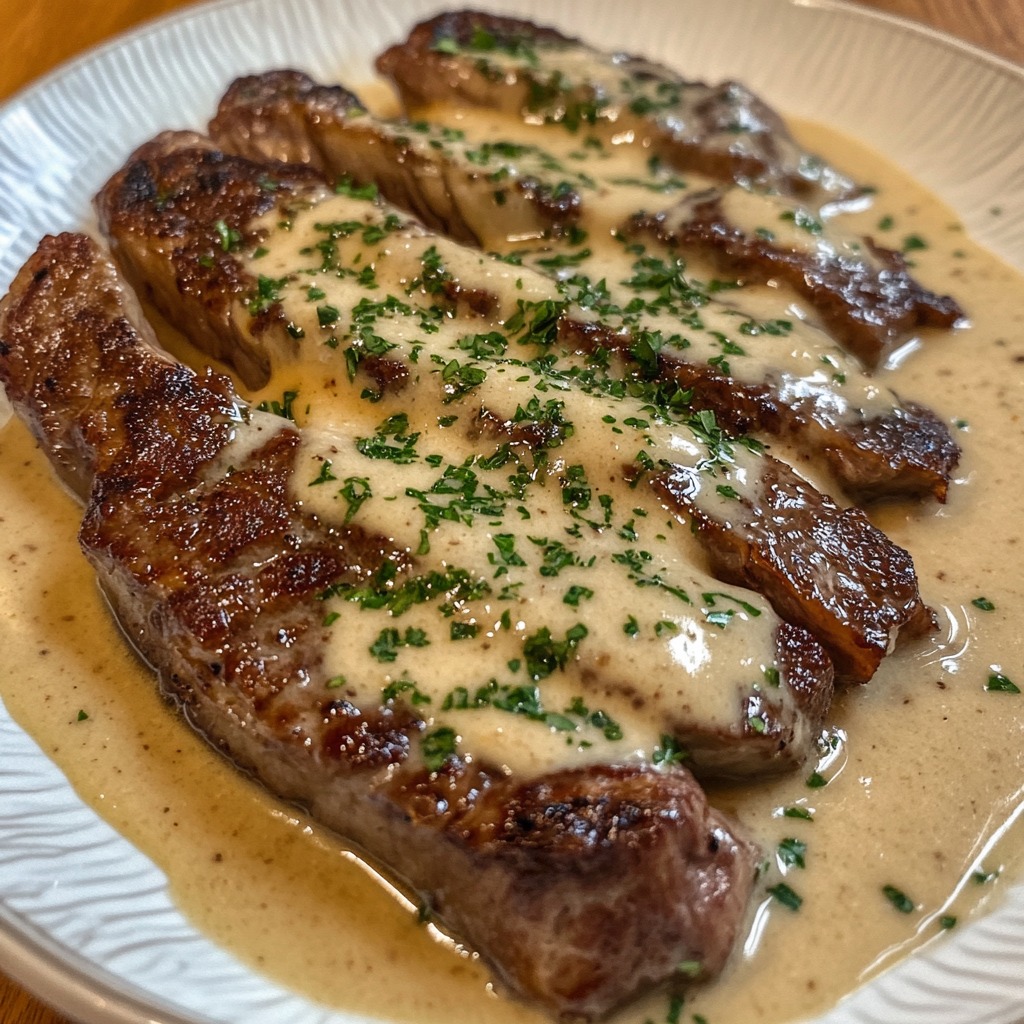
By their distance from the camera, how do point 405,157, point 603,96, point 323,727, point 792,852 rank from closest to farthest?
point 323,727 → point 792,852 → point 405,157 → point 603,96

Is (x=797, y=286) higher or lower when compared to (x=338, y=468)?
lower

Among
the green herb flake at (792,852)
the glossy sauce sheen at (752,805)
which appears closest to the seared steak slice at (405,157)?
the glossy sauce sheen at (752,805)

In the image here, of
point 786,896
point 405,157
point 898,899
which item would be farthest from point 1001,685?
point 405,157

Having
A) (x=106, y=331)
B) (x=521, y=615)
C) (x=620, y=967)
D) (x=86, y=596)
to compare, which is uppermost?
(x=106, y=331)

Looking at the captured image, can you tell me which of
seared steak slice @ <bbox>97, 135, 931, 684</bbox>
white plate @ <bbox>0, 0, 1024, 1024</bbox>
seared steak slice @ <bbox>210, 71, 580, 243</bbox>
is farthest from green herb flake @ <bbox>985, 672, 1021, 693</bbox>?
seared steak slice @ <bbox>210, 71, 580, 243</bbox>

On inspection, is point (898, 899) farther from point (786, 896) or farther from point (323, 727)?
point (323, 727)

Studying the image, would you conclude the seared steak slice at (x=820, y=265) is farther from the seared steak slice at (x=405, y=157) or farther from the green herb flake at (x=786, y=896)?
the green herb flake at (x=786, y=896)

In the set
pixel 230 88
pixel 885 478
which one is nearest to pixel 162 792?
pixel 885 478

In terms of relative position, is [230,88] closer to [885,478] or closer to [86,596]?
[86,596]
